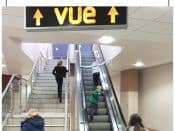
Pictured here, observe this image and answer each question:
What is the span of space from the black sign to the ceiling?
2.34 ft

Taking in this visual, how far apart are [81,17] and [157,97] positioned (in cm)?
1099

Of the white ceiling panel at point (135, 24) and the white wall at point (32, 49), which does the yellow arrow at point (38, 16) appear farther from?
the white wall at point (32, 49)

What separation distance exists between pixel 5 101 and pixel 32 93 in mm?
3013

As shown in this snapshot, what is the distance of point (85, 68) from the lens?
16.6m

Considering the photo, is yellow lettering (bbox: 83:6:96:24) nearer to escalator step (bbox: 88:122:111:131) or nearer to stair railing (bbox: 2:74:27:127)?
stair railing (bbox: 2:74:27:127)

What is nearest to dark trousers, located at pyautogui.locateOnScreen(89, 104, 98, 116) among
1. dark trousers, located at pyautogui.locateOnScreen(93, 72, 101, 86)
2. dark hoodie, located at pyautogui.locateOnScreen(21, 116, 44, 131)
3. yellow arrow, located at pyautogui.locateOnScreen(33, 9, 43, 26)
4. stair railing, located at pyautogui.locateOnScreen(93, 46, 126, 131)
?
stair railing, located at pyautogui.locateOnScreen(93, 46, 126, 131)

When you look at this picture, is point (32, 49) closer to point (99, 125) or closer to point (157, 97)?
point (99, 125)

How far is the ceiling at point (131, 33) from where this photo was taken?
20.6 feet

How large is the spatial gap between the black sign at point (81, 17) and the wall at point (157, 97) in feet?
29.8

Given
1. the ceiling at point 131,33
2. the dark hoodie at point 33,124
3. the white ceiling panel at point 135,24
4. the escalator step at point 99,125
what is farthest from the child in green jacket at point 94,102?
the white ceiling panel at point 135,24

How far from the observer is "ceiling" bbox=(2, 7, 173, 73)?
6.27 m

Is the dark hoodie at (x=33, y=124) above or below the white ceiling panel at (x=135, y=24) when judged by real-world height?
below

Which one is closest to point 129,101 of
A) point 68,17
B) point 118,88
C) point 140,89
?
point 140,89
